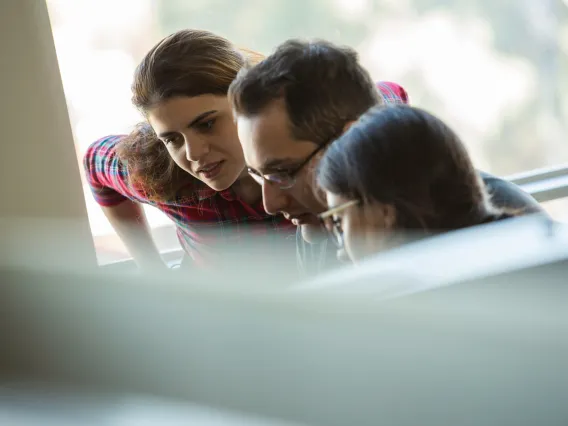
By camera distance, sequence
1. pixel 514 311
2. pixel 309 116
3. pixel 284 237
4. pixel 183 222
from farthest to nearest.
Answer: pixel 183 222 → pixel 284 237 → pixel 309 116 → pixel 514 311

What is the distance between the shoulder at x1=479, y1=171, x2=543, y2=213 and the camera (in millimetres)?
619

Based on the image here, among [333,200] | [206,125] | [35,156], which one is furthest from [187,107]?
[35,156]

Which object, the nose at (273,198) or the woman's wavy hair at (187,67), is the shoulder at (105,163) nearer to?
the woman's wavy hair at (187,67)

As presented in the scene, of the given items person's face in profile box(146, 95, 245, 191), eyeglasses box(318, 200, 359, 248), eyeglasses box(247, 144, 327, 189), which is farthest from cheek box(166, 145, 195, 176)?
eyeglasses box(318, 200, 359, 248)

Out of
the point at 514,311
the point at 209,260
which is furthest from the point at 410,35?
the point at 514,311

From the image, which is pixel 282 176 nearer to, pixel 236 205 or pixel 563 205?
pixel 236 205

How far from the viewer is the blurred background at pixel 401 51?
2.92 feet

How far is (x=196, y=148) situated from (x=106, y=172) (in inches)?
11.6

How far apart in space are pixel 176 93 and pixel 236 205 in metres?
0.17

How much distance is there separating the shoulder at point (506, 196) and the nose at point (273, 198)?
0.70 feet

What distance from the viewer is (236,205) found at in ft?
2.68

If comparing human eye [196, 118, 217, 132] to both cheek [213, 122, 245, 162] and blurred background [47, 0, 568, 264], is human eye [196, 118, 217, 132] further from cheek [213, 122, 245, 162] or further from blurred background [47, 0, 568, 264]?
→ blurred background [47, 0, 568, 264]

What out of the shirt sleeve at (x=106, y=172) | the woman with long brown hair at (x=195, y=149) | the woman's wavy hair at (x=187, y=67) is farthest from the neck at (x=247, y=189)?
the shirt sleeve at (x=106, y=172)

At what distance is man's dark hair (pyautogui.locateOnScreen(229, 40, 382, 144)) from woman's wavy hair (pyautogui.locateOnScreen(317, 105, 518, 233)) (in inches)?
1.8
